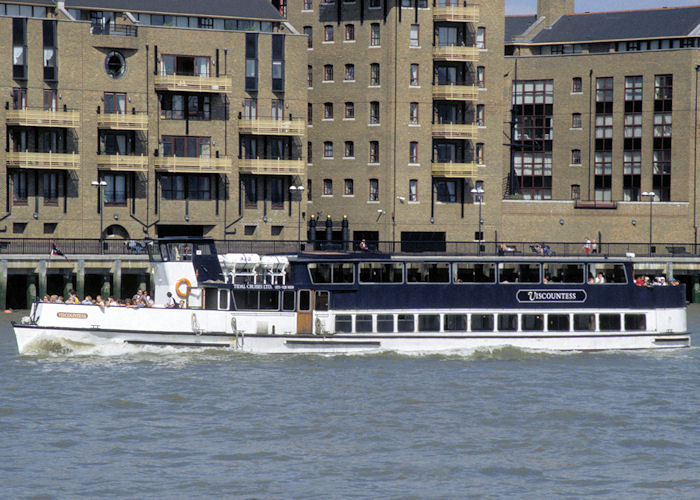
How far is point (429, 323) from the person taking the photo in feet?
148

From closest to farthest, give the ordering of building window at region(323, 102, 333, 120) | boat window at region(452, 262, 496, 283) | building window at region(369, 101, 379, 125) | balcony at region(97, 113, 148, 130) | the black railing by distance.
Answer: boat window at region(452, 262, 496, 283) < the black railing < balcony at region(97, 113, 148, 130) < building window at region(369, 101, 379, 125) < building window at region(323, 102, 333, 120)

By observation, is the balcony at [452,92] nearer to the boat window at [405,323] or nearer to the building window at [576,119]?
the building window at [576,119]

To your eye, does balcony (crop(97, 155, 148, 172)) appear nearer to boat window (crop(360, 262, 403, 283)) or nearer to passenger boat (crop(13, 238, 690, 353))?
passenger boat (crop(13, 238, 690, 353))

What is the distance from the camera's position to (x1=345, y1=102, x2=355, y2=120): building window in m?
86.6

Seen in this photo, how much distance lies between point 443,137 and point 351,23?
11.0 metres

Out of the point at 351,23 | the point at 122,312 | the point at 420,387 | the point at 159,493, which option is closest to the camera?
the point at 159,493

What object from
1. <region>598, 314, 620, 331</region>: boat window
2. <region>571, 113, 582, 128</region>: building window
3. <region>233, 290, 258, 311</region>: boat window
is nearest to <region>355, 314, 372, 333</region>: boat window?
<region>233, 290, 258, 311</region>: boat window

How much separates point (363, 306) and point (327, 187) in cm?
4419

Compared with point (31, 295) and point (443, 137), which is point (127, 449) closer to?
point (31, 295)

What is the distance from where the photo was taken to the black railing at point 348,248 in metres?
67.6

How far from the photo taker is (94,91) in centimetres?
7469

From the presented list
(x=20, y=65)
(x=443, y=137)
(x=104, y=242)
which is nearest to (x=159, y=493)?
(x=104, y=242)

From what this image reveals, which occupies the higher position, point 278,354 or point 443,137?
point 443,137

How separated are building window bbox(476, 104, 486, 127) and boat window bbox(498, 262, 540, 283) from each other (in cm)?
4485
